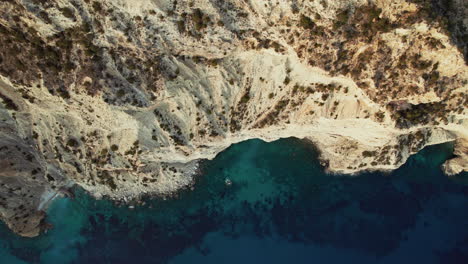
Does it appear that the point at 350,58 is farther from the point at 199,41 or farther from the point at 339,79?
the point at 199,41

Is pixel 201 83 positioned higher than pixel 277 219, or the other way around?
pixel 201 83

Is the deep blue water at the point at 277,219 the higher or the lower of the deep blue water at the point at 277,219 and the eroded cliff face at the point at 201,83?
the lower

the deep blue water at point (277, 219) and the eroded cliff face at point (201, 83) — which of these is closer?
the eroded cliff face at point (201, 83)

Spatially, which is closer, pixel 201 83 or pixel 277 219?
pixel 201 83

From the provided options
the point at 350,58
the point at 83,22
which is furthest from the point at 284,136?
the point at 83,22
